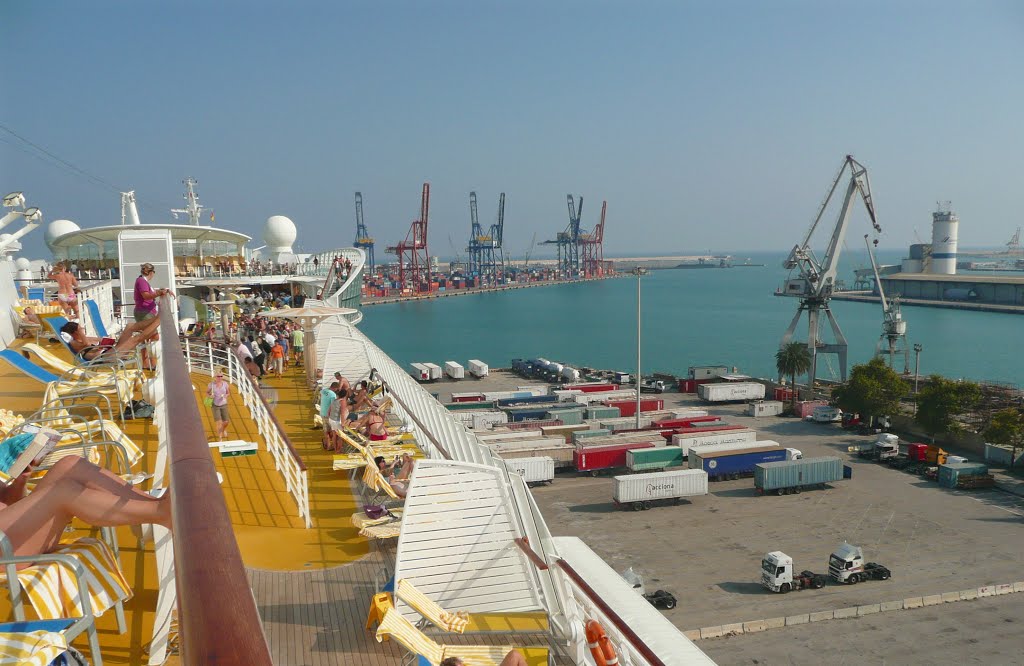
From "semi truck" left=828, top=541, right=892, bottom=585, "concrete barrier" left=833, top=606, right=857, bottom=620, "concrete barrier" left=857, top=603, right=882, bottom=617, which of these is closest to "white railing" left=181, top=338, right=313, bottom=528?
"concrete barrier" left=833, top=606, right=857, bottom=620

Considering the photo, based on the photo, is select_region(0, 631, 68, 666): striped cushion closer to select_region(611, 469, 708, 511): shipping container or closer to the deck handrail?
the deck handrail

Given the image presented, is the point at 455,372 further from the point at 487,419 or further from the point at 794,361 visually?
the point at 794,361

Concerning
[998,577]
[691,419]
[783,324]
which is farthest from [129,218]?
[783,324]

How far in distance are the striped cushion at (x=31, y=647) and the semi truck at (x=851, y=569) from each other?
45.2 ft

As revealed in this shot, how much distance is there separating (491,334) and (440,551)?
62557 millimetres

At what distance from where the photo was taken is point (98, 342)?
22.0 ft

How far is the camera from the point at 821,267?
39.2 m

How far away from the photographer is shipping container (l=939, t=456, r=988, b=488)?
1873cm

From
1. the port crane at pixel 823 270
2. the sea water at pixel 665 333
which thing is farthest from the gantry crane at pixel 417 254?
the port crane at pixel 823 270

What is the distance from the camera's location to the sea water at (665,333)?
1986 inches

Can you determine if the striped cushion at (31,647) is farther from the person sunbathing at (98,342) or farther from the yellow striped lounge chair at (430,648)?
the person sunbathing at (98,342)

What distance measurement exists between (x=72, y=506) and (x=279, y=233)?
32.1m

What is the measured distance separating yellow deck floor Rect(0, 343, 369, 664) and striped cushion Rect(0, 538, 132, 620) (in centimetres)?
24

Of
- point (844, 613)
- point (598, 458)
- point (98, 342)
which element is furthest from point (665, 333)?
point (98, 342)
